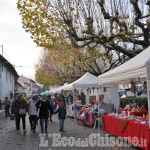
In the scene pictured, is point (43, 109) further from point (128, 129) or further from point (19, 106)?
point (128, 129)

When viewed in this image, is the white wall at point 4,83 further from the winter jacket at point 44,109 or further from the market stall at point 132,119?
the market stall at point 132,119

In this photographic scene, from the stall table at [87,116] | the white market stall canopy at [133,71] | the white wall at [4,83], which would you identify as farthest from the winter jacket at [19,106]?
the white wall at [4,83]

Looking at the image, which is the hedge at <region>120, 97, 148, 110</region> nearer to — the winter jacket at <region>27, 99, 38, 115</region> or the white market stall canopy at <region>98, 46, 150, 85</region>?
the winter jacket at <region>27, 99, 38, 115</region>

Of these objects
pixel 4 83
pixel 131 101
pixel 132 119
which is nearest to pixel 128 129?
pixel 132 119

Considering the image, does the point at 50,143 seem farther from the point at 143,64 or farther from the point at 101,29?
the point at 101,29

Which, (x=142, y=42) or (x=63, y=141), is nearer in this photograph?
(x=63, y=141)

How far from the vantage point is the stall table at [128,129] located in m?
5.95

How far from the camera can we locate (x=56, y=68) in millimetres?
35438

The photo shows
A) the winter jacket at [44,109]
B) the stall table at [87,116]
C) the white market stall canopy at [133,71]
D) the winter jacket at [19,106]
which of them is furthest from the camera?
the stall table at [87,116]

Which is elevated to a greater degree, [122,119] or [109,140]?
[122,119]

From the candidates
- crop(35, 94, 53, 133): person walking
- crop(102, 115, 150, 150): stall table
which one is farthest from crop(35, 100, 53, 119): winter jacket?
crop(102, 115, 150, 150): stall table

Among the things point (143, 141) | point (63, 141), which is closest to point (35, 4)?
point (63, 141)

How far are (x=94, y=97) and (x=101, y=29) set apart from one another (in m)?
5.68

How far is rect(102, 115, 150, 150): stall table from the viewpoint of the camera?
5952mm
